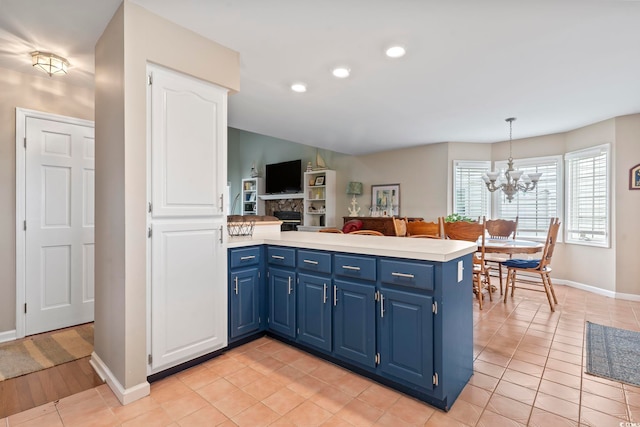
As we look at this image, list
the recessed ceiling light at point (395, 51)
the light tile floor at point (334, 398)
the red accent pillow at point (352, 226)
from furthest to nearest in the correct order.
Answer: the red accent pillow at point (352, 226) < the recessed ceiling light at point (395, 51) < the light tile floor at point (334, 398)

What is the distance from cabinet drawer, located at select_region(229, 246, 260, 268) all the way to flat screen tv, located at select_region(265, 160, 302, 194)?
513 cm

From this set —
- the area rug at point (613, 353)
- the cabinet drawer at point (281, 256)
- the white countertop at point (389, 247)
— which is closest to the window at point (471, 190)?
the area rug at point (613, 353)

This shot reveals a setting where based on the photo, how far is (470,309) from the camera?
225 cm

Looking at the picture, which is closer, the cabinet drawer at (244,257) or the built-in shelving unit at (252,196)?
the cabinet drawer at (244,257)

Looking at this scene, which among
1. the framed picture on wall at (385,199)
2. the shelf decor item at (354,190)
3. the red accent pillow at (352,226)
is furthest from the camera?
the shelf decor item at (354,190)

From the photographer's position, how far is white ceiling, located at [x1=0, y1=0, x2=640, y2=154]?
6.74 ft

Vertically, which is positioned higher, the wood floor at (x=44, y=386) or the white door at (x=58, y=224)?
the white door at (x=58, y=224)

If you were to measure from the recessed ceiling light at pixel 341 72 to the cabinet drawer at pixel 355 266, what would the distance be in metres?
1.74

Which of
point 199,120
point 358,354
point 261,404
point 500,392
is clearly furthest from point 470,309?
point 199,120

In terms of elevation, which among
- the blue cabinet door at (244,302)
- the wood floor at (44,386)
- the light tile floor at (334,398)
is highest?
the blue cabinet door at (244,302)

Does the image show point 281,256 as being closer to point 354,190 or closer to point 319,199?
point 354,190

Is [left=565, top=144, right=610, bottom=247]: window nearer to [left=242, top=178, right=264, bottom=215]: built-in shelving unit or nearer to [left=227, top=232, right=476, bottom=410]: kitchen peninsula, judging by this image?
[left=227, top=232, right=476, bottom=410]: kitchen peninsula

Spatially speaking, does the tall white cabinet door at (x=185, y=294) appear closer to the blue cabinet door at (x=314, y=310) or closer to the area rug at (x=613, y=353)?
the blue cabinet door at (x=314, y=310)

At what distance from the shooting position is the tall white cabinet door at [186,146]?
212cm
